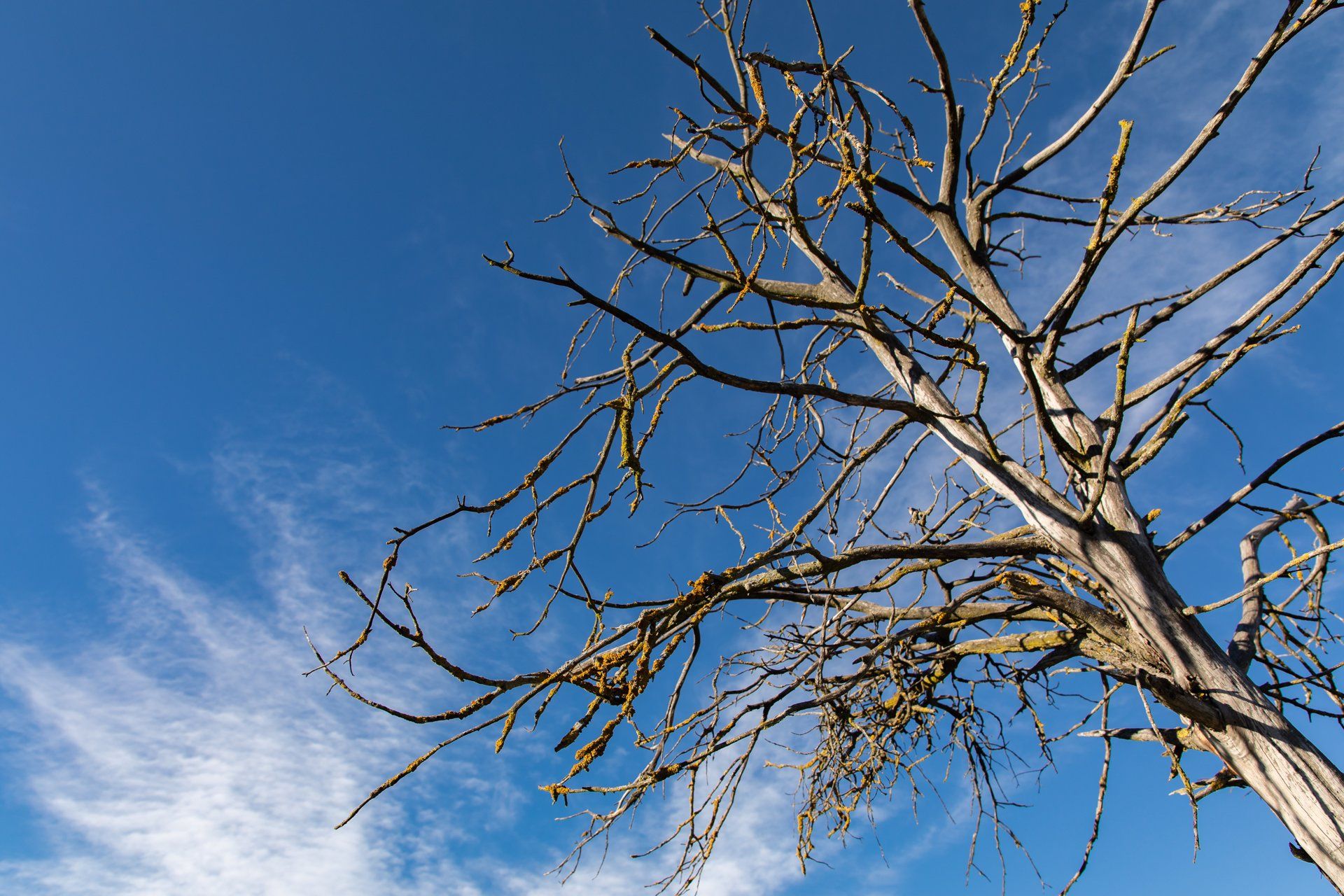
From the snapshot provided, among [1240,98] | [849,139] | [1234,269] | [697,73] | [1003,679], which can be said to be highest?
[697,73]

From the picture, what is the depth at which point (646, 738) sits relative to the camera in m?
2.58

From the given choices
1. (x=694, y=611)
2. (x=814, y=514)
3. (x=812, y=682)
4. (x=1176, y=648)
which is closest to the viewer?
(x=1176, y=648)

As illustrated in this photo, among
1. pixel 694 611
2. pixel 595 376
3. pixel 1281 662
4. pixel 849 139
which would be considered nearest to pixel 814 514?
pixel 694 611

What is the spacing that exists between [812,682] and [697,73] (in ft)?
7.70

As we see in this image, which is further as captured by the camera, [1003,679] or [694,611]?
[1003,679]

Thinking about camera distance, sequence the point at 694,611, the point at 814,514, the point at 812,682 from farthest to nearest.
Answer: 1. the point at 812,682
2. the point at 814,514
3. the point at 694,611

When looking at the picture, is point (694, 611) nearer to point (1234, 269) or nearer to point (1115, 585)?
point (1115, 585)

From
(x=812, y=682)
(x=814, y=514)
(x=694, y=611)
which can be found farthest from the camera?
(x=812, y=682)

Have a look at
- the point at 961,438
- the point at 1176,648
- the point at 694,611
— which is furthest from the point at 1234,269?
the point at 694,611

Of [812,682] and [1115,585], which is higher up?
[812,682]

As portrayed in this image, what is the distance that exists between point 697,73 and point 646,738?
7.24 feet

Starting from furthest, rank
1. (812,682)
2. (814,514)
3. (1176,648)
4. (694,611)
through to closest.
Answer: (812,682)
(814,514)
(694,611)
(1176,648)

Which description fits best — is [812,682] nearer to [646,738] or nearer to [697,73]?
[646,738]

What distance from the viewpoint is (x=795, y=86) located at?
259 cm
